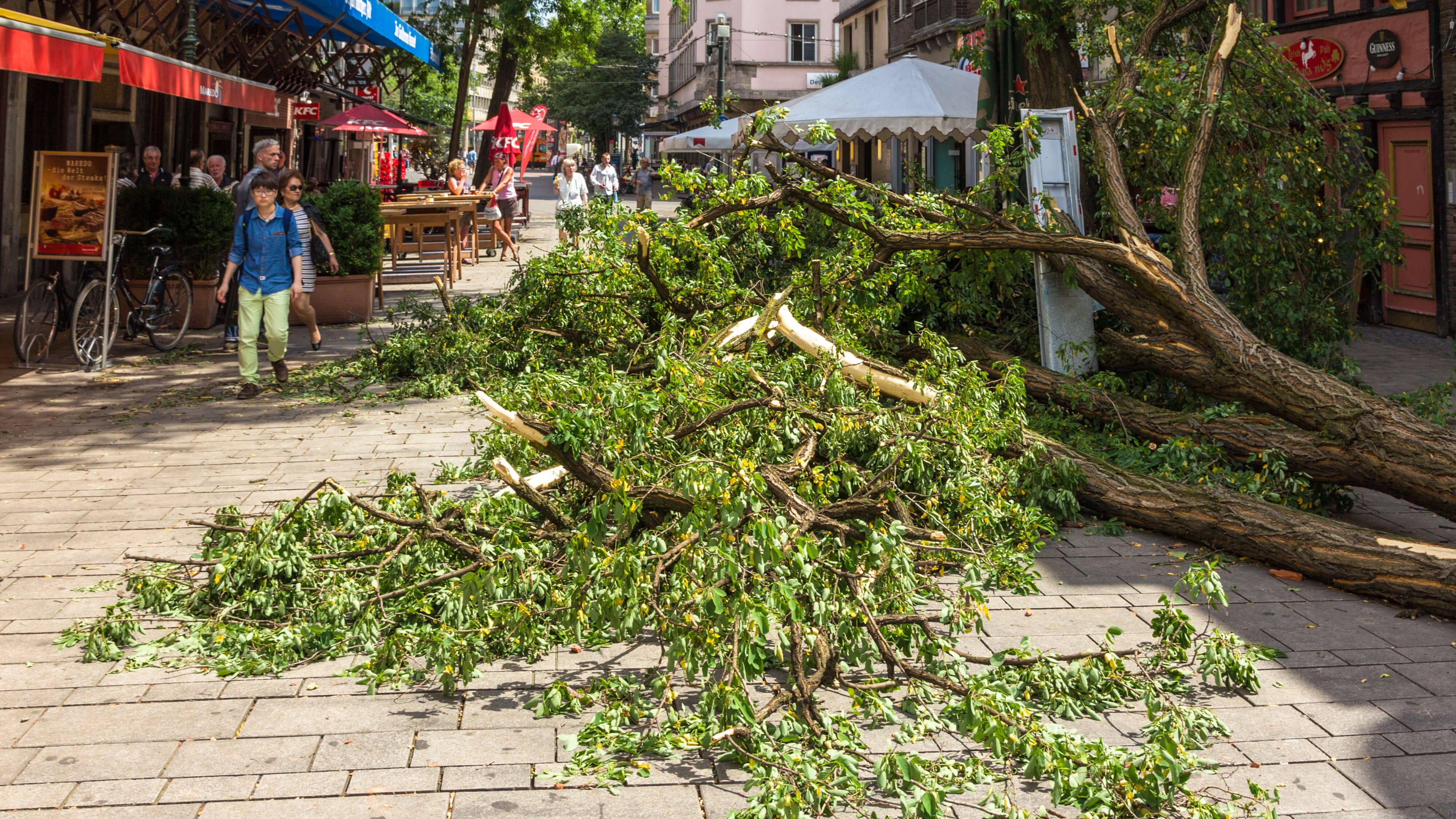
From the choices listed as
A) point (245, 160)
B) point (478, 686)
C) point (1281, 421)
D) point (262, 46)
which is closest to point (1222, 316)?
point (1281, 421)

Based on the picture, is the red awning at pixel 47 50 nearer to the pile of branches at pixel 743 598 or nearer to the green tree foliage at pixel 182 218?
the green tree foliage at pixel 182 218

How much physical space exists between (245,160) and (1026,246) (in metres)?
18.2

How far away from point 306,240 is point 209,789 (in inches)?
334

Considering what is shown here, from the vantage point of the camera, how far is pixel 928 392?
6387 mm

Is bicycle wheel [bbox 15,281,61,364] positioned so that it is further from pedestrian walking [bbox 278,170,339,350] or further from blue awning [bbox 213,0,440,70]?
blue awning [bbox 213,0,440,70]

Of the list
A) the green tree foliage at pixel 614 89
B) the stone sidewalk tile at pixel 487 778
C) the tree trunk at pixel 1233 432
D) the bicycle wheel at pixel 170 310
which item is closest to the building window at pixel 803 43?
the green tree foliage at pixel 614 89

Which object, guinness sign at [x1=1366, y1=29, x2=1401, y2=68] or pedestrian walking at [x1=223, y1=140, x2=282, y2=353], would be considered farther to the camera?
guinness sign at [x1=1366, y1=29, x2=1401, y2=68]

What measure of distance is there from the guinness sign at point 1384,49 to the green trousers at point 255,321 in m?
12.6

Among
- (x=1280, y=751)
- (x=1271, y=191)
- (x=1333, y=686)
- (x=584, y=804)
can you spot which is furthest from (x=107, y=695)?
(x=1271, y=191)

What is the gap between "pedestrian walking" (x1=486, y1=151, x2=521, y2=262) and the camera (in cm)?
2295

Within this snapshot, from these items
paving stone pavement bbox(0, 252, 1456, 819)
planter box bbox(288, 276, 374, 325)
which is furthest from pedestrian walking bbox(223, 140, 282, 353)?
paving stone pavement bbox(0, 252, 1456, 819)

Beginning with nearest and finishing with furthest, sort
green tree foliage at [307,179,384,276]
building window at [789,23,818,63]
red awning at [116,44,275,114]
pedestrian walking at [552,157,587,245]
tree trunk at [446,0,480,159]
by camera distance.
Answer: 1. red awning at [116,44,275,114]
2. green tree foliage at [307,179,384,276]
3. tree trunk at [446,0,480,159]
4. pedestrian walking at [552,157,587,245]
5. building window at [789,23,818,63]

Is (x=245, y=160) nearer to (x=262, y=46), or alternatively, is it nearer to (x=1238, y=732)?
(x=262, y=46)

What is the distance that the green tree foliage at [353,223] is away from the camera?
43.6 ft
